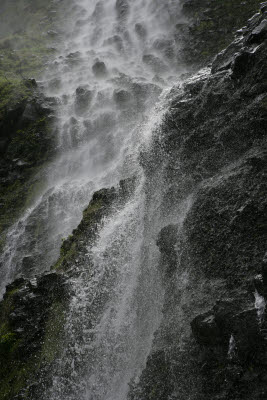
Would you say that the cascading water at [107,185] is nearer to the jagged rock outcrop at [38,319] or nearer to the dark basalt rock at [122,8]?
the dark basalt rock at [122,8]

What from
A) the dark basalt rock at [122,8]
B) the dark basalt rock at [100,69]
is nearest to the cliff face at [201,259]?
the dark basalt rock at [100,69]

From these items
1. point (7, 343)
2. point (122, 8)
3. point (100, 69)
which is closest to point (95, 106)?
point (100, 69)

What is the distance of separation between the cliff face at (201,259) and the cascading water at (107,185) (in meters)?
0.50

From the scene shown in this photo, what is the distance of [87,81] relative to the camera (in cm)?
2006

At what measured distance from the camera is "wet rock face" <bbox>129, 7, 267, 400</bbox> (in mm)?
4797

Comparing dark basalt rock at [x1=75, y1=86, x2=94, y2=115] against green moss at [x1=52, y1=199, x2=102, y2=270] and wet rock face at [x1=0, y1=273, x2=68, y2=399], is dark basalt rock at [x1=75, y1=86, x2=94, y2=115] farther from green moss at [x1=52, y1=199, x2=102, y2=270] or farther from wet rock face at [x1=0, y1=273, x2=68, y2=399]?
wet rock face at [x1=0, y1=273, x2=68, y2=399]

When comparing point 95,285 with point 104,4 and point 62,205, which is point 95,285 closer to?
point 62,205

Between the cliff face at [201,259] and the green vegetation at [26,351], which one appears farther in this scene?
the green vegetation at [26,351]

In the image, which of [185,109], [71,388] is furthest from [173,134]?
[71,388]

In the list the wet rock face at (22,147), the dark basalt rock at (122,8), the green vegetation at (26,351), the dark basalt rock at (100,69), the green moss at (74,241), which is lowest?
the green vegetation at (26,351)

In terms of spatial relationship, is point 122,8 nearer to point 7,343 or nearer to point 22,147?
point 22,147

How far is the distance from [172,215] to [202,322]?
128 inches

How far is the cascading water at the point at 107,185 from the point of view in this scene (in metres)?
6.99

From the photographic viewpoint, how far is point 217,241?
6.16 m
